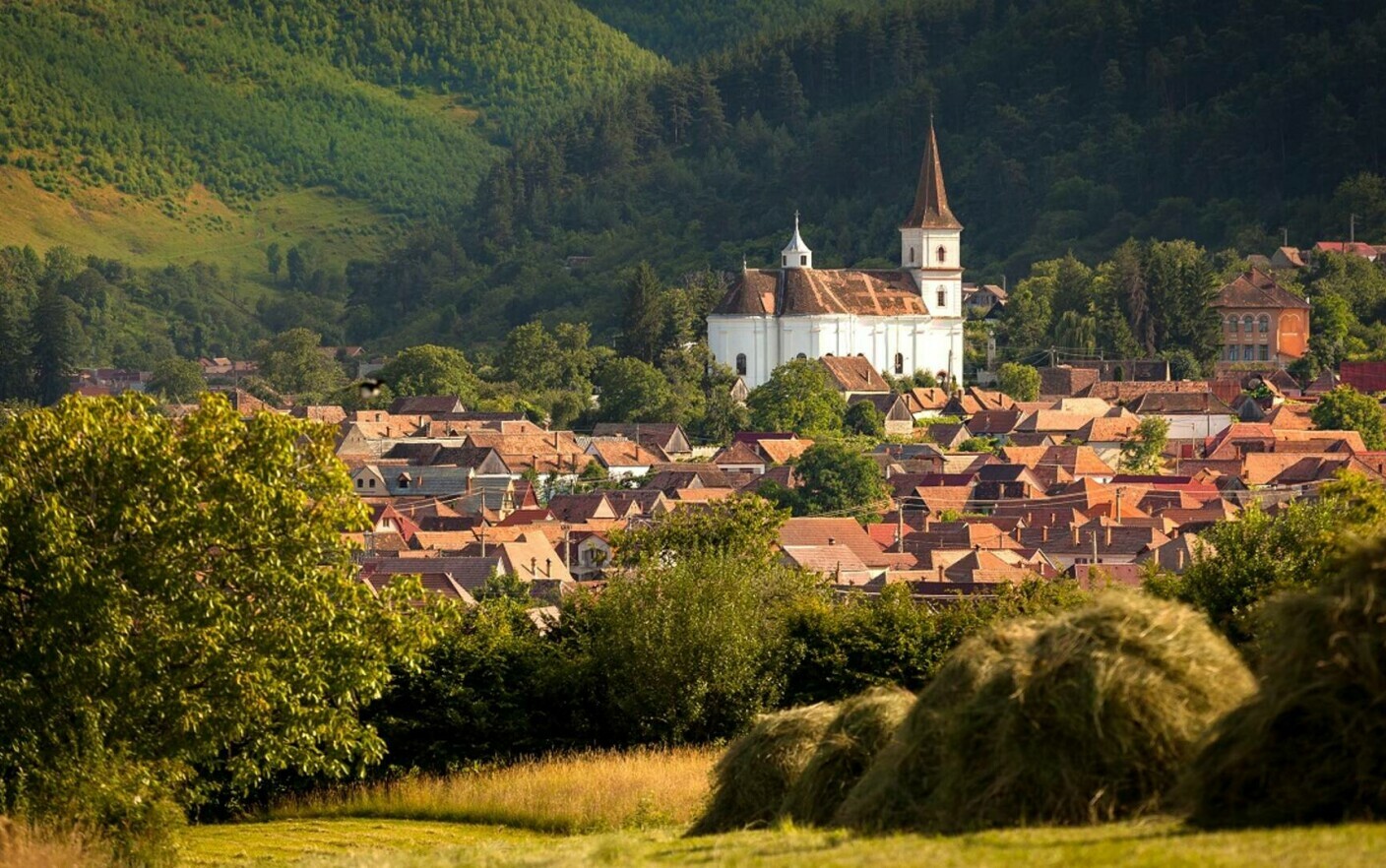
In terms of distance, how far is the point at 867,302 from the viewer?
430ft

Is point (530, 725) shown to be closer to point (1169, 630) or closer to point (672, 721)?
point (672, 721)

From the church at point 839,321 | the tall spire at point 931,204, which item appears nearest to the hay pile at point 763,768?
the church at point 839,321

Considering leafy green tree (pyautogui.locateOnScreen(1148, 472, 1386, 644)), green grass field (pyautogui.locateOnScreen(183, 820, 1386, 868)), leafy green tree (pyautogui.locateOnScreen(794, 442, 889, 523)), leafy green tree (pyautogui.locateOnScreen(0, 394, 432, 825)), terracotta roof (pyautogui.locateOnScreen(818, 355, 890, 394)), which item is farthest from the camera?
terracotta roof (pyautogui.locateOnScreen(818, 355, 890, 394))

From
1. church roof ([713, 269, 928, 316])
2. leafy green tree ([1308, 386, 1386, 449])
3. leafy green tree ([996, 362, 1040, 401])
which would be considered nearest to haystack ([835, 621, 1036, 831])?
leafy green tree ([1308, 386, 1386, 449])

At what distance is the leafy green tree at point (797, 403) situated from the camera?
366 feet

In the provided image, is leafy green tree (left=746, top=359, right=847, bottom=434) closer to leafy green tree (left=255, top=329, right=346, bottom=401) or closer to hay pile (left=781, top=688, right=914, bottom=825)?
leafy green tree (left=255, top=329, right=346, bottom=401)

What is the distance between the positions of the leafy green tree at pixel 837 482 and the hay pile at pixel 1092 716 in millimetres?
70219

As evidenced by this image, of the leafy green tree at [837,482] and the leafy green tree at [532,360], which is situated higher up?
the leafy green tree at [532,360]

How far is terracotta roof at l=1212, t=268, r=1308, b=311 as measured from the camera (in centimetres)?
13238

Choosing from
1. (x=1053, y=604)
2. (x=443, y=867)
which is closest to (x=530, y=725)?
(x=1053, y=604)

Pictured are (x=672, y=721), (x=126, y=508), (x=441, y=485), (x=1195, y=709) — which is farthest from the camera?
(x=441, y=485)

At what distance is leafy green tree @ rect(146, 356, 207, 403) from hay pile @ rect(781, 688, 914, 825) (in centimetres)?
13325

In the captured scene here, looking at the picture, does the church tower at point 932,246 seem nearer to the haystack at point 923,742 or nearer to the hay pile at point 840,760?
the hay pile at point 840,760

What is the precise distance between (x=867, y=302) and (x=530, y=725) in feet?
341
